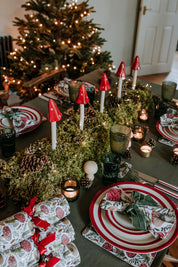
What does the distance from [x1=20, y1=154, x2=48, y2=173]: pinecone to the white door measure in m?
3.46

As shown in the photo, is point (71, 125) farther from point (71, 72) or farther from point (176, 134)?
point (71, 72)

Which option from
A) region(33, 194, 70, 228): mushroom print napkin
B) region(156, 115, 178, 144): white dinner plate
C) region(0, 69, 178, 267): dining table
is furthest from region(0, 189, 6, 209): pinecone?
region(156, 115, 178, 144): white dinner plate

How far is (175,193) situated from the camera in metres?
0.95

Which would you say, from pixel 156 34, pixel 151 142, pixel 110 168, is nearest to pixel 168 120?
pixel 151 142

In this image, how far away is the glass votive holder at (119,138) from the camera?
3.13 ft

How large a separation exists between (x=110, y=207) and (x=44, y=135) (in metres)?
0.58

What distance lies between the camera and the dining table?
72 centimetres

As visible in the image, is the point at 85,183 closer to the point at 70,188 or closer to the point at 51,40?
the point at 70,188

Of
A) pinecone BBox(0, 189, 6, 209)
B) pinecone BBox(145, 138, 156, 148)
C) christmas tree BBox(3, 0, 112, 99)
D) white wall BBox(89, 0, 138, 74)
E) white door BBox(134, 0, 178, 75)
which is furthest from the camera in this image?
white door BBox(134, 0, 178, 75)

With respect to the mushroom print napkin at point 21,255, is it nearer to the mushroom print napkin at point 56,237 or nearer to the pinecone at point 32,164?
the mushroom print napkin at point 56,237

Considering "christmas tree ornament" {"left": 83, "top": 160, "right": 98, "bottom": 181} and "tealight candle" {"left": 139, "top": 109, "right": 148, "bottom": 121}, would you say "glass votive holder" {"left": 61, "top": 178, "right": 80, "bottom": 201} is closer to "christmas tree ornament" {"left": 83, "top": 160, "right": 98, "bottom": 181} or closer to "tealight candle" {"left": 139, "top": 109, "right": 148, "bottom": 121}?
"christmas tree ornament" {"left": 83, "top": 160, "right": 98, "bottom": 181}

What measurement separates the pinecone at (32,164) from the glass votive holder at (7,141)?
0.67 feet

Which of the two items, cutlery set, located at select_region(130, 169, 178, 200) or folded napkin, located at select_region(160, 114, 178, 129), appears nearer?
cutlery set, located at select_region(130, 169, 178, 200)

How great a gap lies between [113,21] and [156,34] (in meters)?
0.75
